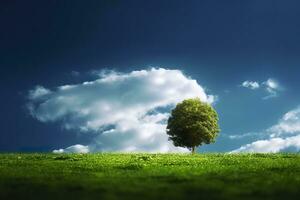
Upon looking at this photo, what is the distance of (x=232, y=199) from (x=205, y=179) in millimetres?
7528

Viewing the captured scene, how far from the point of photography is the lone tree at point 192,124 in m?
92.1

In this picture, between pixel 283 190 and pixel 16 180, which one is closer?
pixel 283 190

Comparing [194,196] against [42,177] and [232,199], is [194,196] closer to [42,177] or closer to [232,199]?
[232,199]

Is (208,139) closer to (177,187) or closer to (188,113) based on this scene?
(188,113)

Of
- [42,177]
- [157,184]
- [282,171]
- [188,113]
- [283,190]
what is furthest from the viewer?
[188,113]

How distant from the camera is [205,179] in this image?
28969mm

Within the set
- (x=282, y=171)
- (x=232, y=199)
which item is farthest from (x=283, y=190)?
(x=282, y=171)

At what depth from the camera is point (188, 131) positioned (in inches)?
3652

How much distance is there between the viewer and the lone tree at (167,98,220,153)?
302 feet

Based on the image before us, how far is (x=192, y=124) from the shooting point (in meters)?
92.2

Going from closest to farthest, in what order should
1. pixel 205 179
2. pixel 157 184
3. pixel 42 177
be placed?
1. pixel 157 184
2. pixel 205 179
3. pixel 42 177

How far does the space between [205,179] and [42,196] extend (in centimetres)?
978

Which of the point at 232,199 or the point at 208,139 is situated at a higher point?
the point at 208,139

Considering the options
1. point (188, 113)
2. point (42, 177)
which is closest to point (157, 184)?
point (42, 177)
